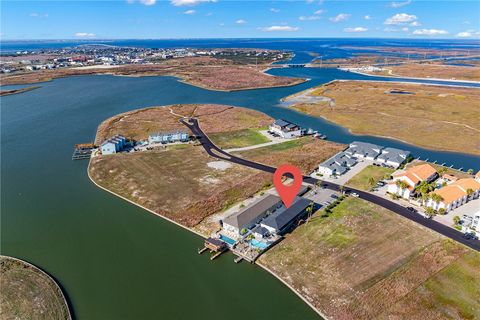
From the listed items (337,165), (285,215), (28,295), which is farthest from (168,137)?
(28,295)

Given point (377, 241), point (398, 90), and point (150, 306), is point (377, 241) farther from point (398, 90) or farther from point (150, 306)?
point (398, 90)

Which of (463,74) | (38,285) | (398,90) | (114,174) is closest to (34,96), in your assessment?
(114,174)

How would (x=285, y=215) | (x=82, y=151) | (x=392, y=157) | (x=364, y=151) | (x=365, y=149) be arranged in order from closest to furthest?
(x=285, y=215) < (x=392, y=157) < (x=364, y=151) < (x=365, y=149) < (x=82, y=151)

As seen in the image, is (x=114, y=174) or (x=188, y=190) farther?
(x=114, y=174)

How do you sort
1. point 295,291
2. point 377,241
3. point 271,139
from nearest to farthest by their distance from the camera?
point 295,291 → point 377,241 → point 271,139

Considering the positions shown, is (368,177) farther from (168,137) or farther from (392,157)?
(168,137)

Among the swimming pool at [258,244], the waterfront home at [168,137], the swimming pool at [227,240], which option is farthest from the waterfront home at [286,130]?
the swimming pool at [227,240]
